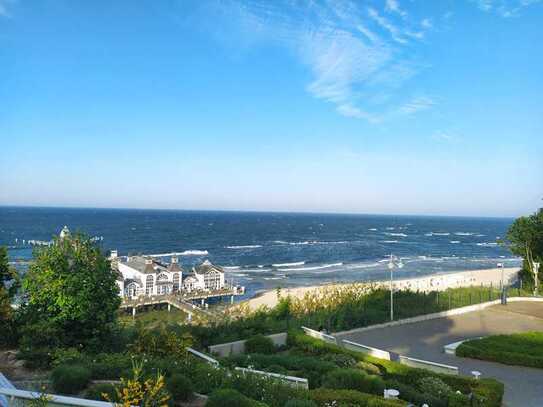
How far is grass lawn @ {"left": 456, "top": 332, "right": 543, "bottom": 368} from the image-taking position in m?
13.2

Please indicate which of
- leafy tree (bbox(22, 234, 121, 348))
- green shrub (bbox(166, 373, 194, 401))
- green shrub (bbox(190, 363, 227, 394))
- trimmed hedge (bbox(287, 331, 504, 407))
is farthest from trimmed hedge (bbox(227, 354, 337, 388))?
green shrub (bbox(166, 373, 194, 401))

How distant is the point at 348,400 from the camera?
740 cm

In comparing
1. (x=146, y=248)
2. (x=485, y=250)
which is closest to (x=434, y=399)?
(x=146, y=248)

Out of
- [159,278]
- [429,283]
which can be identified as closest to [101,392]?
[159,278]

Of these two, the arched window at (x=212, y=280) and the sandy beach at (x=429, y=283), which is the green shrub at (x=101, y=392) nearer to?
the sandy beach at (x=429, y=283)

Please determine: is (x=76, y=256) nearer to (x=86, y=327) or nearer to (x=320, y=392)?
(x=86, y=327)

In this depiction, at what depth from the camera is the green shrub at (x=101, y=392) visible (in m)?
6.39

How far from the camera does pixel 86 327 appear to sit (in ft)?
32.4

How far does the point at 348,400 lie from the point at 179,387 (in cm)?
298

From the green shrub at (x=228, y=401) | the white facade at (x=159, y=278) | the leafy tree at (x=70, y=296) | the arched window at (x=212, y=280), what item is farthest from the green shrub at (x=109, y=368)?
the arched window at (x=212, y=280)

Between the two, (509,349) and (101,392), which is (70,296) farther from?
(509,349)

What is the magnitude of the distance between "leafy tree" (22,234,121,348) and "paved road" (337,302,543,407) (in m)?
9.61

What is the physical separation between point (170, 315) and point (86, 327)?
67.9 feet

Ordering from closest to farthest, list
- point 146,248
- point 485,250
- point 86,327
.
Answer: point 86,327 < point 146,248 < point 485,250
